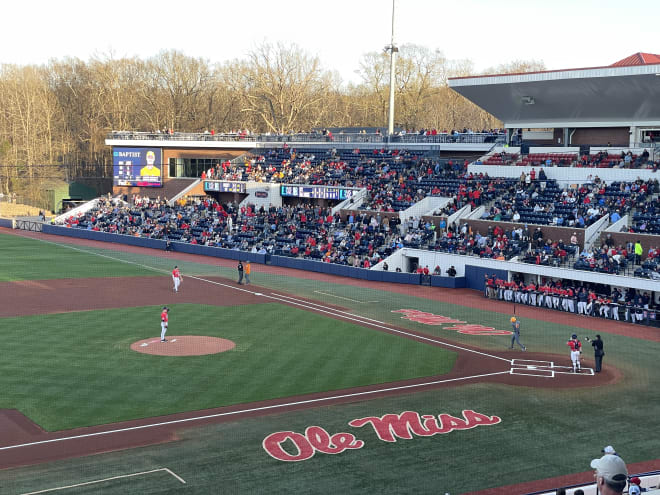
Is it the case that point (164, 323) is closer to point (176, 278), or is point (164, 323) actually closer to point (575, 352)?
point (176, 278)

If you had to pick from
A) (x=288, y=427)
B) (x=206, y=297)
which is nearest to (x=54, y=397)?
(x=288, y=427)

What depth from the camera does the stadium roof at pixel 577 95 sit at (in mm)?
46594

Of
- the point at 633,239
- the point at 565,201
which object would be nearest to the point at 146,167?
the point at 565,201

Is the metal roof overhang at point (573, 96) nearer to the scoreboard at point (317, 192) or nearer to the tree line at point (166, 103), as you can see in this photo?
the scoreboard at point (317, 192)

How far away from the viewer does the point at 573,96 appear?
50.5 metres

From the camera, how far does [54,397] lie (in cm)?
2092

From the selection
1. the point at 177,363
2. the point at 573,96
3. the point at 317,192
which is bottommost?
the point at 177,363

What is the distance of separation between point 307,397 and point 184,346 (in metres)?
7.51

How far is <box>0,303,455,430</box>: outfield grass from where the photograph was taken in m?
20.7

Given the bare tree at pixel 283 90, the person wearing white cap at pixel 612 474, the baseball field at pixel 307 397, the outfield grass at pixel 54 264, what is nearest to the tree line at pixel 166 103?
the bare tree at pixel 283 90

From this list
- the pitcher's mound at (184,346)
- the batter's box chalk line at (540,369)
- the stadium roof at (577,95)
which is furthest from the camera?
the stadium roof at (577,95)

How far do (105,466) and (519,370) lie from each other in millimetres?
14636

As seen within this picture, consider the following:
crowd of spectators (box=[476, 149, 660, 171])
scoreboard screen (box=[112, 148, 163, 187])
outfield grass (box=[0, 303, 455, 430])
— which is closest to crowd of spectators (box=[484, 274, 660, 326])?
crowd of spectators (box=[476, 149, 660, 171])

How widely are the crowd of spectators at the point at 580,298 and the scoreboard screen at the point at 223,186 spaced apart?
103 feet
